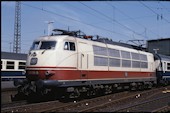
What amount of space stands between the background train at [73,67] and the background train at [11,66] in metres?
7.26

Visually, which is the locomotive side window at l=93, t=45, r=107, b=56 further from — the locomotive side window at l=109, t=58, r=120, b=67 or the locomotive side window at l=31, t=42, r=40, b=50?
the locomotive side window at l=31, t=42, r=40, b=50

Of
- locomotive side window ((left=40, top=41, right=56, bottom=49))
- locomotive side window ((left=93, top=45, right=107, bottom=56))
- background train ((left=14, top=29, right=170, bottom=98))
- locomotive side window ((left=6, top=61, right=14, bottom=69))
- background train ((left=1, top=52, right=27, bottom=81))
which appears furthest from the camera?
locomotive side window ((left=6, top=61, right=14, bottom=69))

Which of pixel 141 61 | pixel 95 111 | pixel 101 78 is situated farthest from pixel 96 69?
pixel 141 61

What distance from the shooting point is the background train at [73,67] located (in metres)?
15.5

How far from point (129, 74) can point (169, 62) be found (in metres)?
12.2

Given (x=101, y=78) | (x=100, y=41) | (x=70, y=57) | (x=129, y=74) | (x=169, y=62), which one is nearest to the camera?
(x=70, y=57)

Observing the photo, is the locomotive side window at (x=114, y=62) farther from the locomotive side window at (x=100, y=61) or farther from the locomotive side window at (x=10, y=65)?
the locomotive side window at (x=10, y=65)

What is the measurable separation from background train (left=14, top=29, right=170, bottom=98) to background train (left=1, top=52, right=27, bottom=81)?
23.8 ft

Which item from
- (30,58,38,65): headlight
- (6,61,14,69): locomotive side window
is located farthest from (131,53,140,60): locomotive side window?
(30,58,38,65): headlight

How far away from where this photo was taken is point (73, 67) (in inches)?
639

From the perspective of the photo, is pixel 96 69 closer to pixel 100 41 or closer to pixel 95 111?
pixel 100 41

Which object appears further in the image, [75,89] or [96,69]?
[96,69]

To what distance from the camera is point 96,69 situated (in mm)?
18250

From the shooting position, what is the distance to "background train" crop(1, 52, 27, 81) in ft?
81.5
